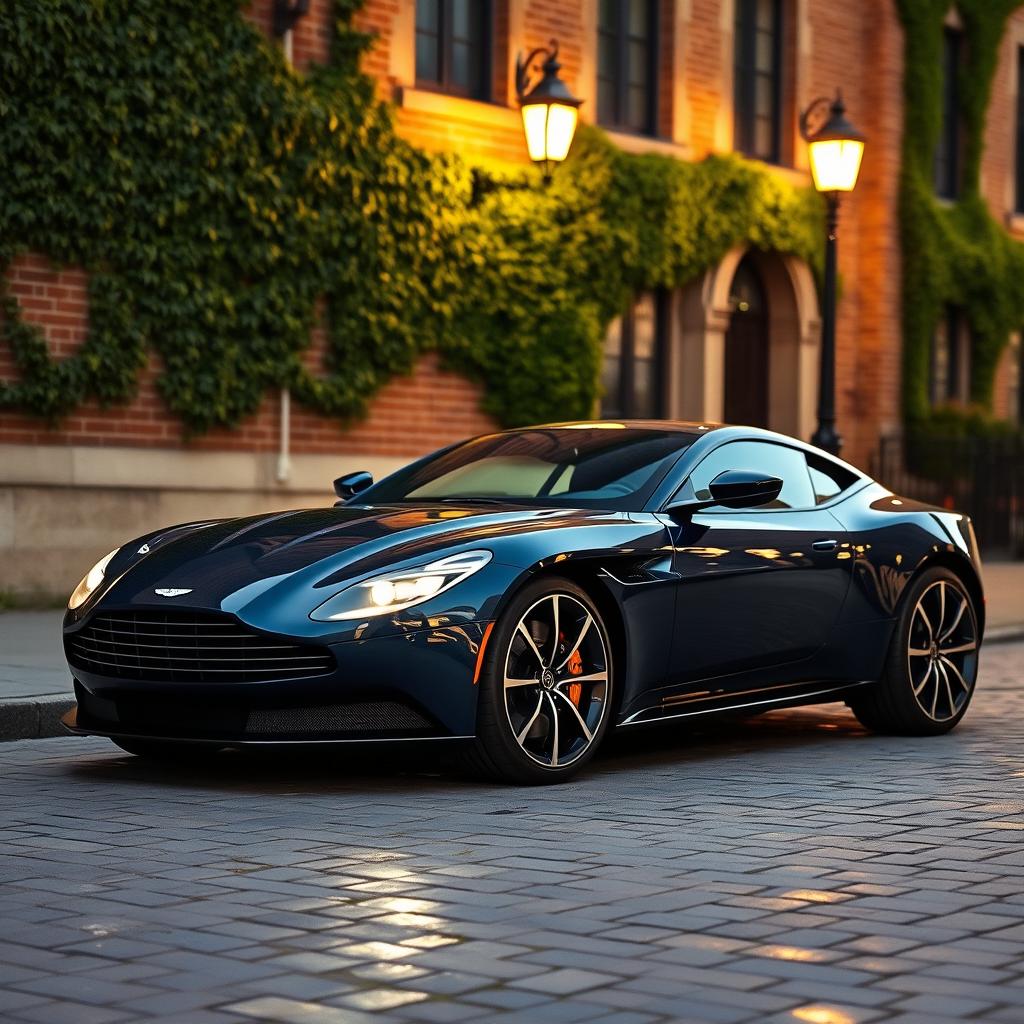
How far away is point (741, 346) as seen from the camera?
23.0m

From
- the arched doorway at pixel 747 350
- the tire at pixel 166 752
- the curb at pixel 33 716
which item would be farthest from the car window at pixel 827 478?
the arched doorway at pixel 747 350

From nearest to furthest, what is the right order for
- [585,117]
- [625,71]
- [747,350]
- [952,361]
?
[585,117]
[625,71]
[747,350]
[952,361]

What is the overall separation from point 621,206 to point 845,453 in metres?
5.41

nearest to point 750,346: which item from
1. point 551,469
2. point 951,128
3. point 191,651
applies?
point 951,128

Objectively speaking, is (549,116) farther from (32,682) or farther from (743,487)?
(743,487)

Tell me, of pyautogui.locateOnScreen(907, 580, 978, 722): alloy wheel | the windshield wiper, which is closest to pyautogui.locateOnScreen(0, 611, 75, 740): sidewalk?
the windshield wiper

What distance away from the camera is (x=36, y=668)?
35.3 feet

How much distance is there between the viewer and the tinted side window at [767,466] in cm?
849

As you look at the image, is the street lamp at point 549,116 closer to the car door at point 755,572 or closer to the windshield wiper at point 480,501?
the car door at point 755,572

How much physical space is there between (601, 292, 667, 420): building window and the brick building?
0.02 m

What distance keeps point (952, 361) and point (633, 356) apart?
6.59 m

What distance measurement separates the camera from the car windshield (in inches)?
325

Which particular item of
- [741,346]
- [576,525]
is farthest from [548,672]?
[741,346]

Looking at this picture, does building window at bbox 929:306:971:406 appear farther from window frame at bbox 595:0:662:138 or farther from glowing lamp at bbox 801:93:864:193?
glowing lamp at bbox 801:93:864:193
